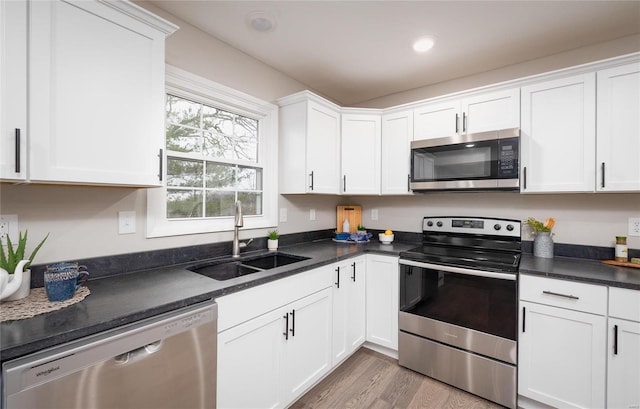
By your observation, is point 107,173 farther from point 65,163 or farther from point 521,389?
point 521,389

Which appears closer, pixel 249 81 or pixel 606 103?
pixel 606 103

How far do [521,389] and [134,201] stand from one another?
2.70m

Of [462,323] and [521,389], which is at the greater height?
[462,323]

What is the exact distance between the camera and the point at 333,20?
184 cm

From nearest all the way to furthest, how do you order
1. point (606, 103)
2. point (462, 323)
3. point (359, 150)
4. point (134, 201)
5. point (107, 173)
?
point (107, 173)
point (134, 201)
point (606, 103)
point (462, 323)
point (359, 150)

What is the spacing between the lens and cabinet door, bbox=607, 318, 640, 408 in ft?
4.89

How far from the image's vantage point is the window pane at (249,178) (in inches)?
91.2

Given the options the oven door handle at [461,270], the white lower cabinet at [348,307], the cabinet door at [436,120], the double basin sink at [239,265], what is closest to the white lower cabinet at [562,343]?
the oven door handle at [461,270]

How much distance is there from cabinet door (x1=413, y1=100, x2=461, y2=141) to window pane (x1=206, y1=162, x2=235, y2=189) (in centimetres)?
165

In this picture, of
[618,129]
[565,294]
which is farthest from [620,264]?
[618,129]

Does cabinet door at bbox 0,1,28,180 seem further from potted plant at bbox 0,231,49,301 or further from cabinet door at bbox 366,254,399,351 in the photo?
cabinet door at bbox 366,254,399,351

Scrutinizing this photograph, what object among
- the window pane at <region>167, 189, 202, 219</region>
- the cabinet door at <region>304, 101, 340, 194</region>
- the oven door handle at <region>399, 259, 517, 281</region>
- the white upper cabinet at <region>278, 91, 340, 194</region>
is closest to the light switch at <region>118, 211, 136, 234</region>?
the window pane at <region>167, 189, 202, 219</region>

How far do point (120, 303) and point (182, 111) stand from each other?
4.39 ft

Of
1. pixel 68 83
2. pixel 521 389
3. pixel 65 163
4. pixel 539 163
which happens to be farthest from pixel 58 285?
pixel 539 163
